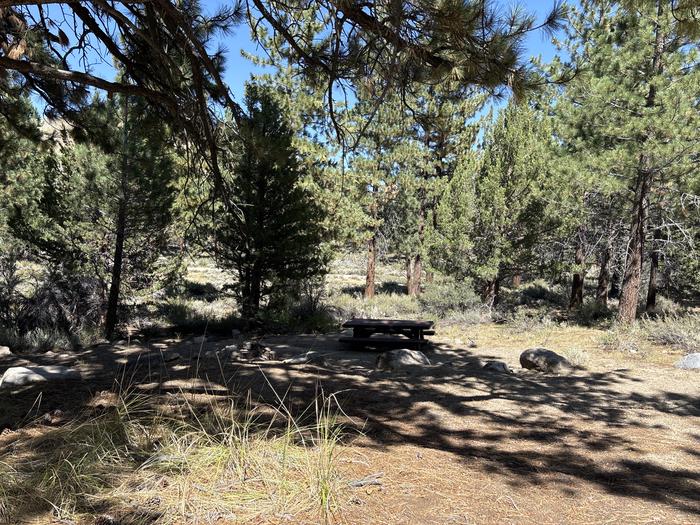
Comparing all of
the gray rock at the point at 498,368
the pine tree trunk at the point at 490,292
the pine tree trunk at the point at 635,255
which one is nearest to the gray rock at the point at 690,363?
the gray rock at the point at 498,368

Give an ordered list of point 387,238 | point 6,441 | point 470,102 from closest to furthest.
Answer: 1. point 6,441
2. point 470,102
3. point 387,238

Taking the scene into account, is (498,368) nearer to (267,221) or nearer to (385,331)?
(385,331)

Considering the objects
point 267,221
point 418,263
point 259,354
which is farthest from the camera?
point 418,263

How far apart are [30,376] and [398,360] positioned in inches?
185

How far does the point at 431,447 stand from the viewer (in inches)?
151

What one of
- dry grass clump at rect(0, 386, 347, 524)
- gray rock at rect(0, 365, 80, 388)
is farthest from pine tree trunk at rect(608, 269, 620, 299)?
dry grass clump at rect(0, 386, 347, 524)

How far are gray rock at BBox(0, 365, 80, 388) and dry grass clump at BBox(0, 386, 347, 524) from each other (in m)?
2.17

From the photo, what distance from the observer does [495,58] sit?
4.32 m

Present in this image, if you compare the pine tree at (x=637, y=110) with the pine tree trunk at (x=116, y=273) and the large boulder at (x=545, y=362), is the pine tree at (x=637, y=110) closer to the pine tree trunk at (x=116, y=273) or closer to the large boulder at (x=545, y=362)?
the large boulder at (x=545, y=362)

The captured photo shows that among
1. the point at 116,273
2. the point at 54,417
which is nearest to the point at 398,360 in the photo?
the point at 54,417

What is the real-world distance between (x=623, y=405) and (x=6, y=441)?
5729 mm

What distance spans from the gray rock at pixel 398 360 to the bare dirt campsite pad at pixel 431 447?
0.40 m

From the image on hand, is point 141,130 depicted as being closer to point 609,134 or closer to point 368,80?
point 368,80

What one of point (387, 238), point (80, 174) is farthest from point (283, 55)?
point (387, 238)
